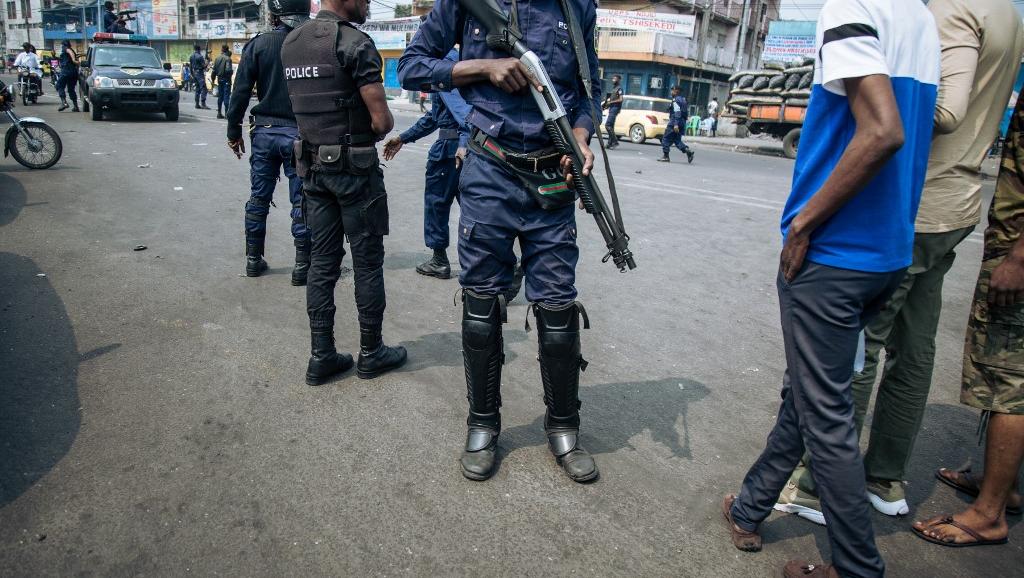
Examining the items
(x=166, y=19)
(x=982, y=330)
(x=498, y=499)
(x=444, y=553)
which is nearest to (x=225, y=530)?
(x=444, y=553)

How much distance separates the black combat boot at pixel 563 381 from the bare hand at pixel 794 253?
0.85m

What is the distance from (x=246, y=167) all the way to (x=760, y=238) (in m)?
7.35

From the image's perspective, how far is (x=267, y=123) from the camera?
4.75 meters

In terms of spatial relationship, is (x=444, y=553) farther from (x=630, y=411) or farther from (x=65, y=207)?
(x=65, y=207)

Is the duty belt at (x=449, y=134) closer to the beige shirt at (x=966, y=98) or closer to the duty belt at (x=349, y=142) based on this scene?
the duty belt at (x=349, y=142)

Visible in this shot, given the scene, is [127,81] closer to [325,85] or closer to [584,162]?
[325,85]

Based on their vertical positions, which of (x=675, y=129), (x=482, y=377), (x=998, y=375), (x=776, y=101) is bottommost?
(x=482, y=377)

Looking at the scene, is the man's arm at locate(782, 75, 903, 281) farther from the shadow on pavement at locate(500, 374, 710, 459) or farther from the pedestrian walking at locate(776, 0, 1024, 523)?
the shadow on pavement at locate(500, 374, 710, 459)

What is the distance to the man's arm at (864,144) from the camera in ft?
5.19

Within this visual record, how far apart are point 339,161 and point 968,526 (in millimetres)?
2980

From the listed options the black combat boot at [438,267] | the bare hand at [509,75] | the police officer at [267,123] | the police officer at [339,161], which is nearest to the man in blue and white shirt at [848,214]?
the bare hand at [509,75]

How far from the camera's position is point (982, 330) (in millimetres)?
2387

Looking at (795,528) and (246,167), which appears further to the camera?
(246,167)

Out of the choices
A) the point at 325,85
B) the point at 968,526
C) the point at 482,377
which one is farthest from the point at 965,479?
the point at 325,85
